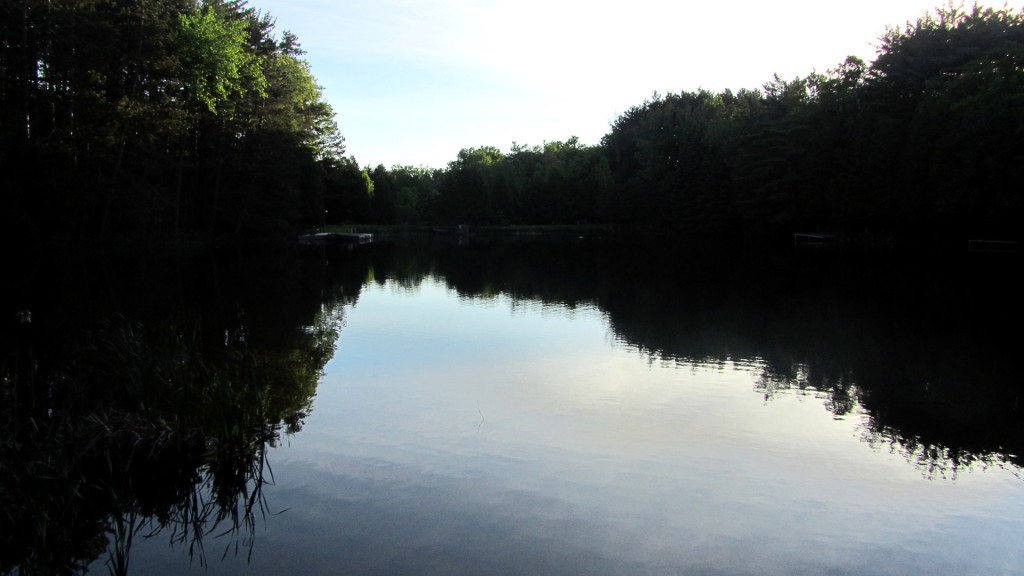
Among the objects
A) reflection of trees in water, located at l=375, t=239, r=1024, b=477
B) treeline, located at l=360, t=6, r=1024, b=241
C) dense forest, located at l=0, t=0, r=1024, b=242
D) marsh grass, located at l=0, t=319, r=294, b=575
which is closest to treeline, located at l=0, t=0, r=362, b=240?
dense forest, located at l=0, t=0, r=1024, b=242

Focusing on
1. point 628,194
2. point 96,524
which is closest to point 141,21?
point 96,524

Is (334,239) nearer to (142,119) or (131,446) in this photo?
(142,119)

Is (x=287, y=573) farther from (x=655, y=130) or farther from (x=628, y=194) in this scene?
(x=655, y=130)

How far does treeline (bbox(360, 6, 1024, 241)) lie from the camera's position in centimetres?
3688

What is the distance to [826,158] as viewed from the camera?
5216 centimetres

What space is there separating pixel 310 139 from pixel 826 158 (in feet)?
133

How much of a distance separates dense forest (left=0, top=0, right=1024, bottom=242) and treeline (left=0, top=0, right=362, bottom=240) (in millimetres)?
98

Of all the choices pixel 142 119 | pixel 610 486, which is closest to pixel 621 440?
pixel 610 486

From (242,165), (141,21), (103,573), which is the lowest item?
(103,573)

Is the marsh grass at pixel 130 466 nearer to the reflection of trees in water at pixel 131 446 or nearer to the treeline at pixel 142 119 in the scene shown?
the reflection of trees in water at pixel 131 446

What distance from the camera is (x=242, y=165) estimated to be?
1850 inches

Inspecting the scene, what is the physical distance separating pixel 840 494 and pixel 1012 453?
2.59 meters

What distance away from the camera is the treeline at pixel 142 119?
28562 mm

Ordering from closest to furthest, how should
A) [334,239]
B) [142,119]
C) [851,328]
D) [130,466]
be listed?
[130,466] < [851,328] < [142,119] < [334,239]
